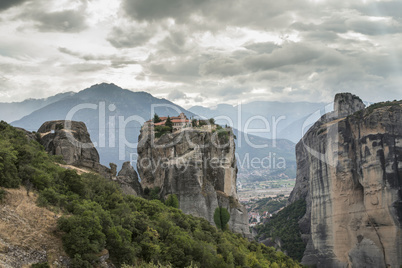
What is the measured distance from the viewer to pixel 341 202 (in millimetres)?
67875

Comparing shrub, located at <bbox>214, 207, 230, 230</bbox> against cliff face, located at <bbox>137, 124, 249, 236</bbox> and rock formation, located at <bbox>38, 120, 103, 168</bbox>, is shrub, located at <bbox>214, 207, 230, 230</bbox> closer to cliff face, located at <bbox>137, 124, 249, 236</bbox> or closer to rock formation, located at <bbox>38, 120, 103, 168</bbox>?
cliff face, located at <bbox>137, 124, 249, 236</bbox>

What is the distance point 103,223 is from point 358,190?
2066 inches

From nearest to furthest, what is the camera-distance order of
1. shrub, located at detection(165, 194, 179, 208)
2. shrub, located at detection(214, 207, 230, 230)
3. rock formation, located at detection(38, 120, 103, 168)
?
rock formation, located at detection(38, 120, 103, 168) → shrub, located at detection(165, 194, 179, 208) → shrub, located at detection(214, 207, 230, 230)

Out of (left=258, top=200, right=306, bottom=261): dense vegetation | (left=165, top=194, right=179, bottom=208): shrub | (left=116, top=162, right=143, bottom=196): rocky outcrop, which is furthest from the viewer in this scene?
(left=258, top=200, right=306, bottom=261): dense vegetation

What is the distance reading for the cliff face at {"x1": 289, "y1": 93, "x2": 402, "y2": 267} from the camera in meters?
62.3

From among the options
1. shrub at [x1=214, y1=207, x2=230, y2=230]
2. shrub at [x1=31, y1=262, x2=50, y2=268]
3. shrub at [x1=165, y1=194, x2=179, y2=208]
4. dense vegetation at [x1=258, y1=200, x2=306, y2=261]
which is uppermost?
shrub at [x1=31, y1=262, x2=50, y2=268]

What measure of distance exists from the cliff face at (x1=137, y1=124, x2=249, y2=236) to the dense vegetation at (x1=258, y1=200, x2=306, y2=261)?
95.6 ft

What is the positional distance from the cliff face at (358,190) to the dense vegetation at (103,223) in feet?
111

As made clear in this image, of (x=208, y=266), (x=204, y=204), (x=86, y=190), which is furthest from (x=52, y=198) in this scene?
(x=204, y=204)

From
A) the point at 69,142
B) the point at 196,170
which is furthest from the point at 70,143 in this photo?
the point at 196,170

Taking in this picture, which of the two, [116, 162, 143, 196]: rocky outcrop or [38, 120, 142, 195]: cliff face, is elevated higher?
[38, 120, 142, 195]: cliff face

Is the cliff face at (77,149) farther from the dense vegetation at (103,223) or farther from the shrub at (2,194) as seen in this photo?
the shrub at (2,194)

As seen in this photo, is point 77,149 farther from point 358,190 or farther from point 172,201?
point 358,190

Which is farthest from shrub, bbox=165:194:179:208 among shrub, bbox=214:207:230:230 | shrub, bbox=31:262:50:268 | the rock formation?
shrub, bbox=31:262:50:268
